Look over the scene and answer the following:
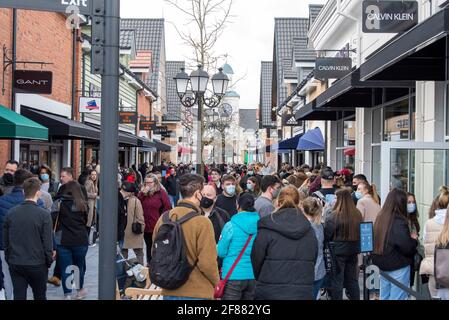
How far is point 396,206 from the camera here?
6832 millimetres

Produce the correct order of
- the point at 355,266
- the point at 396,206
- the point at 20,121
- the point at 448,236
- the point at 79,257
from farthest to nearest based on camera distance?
the point at 20,121 → the point at 79,257 → the point at 355,266 → the point at 396,206 → the point at 448,236

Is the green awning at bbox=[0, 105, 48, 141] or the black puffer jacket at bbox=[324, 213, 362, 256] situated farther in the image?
the green awning at bbox=[0, 105, 48, 141]

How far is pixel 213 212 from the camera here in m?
7.98

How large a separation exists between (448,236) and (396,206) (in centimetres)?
137

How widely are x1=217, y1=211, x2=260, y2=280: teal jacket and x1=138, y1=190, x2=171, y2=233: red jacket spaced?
155 inches

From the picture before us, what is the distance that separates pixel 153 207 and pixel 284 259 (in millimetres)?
5046

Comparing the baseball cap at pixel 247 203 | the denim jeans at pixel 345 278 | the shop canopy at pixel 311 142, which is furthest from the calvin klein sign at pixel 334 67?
the baseball cap at pixel 247 203

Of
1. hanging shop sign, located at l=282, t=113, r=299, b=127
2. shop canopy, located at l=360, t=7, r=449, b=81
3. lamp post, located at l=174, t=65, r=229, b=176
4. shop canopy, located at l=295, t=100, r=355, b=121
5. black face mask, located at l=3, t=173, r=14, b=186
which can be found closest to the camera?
shop canopy, located at l=360, t=7, r=449, b=81

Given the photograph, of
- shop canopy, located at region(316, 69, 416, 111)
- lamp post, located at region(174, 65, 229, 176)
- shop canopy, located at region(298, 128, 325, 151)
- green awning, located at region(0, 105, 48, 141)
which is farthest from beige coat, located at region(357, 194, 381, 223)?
shop canopy, located at region(298, 128, 325, 151)

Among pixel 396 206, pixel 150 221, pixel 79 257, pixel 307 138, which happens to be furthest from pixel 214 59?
pixel 396 206

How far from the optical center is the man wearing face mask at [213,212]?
7828 mm

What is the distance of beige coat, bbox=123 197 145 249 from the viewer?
9273mm

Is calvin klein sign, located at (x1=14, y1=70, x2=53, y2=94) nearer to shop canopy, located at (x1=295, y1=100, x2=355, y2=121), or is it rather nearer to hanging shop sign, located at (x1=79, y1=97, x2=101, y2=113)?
hanging shop sign, located at (x1=79, y1=97, x2=101, y2=113)

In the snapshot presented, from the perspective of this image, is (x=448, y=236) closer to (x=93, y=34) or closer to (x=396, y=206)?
(x=396, y=206)
